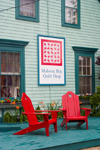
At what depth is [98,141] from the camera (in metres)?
5.12

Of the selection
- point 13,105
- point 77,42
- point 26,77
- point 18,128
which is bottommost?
point 18,128

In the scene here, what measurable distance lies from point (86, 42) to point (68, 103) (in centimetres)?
376

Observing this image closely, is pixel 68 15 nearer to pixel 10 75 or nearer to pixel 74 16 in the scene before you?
pixel 74 16

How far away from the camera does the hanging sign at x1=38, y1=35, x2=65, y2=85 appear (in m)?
8.63

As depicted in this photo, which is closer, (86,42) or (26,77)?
(26,77)

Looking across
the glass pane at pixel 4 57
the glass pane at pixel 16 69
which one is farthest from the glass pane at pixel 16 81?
the glass pane at pixel 4 57

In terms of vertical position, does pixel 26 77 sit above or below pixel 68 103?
above

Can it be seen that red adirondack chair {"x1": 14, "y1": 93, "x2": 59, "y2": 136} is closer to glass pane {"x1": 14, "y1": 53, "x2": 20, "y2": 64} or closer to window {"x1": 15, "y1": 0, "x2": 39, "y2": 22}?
glass pane {"x1": 14, "y1": 53, "x2": 20, "y2": 64}

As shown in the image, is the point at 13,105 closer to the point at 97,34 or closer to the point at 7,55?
the point at 7,55

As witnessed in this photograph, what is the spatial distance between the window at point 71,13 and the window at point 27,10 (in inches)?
47.8

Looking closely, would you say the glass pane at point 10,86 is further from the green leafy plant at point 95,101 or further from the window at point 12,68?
the green leafy plant at point 95,101

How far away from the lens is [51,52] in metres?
8.93

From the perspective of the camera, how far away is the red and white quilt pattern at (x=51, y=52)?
871 centimetres

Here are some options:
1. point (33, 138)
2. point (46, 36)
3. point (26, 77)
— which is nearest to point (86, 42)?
point (46, 36)
